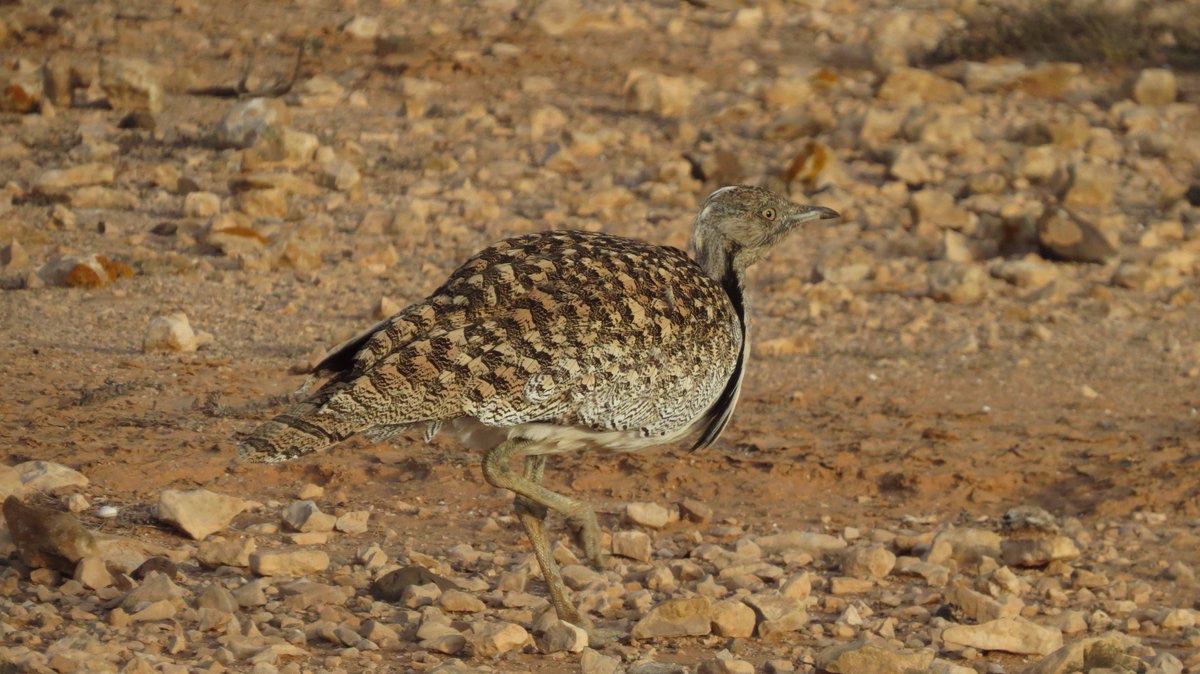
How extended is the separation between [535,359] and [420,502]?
4.89 feet

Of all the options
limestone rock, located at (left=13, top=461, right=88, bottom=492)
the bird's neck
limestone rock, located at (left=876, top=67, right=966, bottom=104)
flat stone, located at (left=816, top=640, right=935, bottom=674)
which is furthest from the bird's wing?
limestone rock, located at (left=876, top=67, right=966, bottom=104)

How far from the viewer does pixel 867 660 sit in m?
4.36

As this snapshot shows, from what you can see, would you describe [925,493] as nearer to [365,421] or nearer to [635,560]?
[635,560]

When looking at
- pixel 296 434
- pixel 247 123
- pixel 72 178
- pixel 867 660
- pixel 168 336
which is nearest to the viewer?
pixel 296 434

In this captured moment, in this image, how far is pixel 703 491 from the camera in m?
6.33

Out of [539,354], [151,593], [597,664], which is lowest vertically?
[597,664]

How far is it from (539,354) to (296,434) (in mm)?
701

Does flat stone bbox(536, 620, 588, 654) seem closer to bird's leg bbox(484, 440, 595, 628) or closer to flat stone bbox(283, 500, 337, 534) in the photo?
bird's leg bbox(484, 440, 595, 628)

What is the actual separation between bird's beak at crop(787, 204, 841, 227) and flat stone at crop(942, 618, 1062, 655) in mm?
1651

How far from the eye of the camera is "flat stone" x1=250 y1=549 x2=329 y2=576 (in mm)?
4812

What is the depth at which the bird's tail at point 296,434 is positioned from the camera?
419 centimetres

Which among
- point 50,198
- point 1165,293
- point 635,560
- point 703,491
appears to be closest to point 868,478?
point 703,491

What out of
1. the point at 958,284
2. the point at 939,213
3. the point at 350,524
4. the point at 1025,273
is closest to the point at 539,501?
the point at 350,524

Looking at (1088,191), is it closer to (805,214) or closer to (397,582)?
(805,214)
